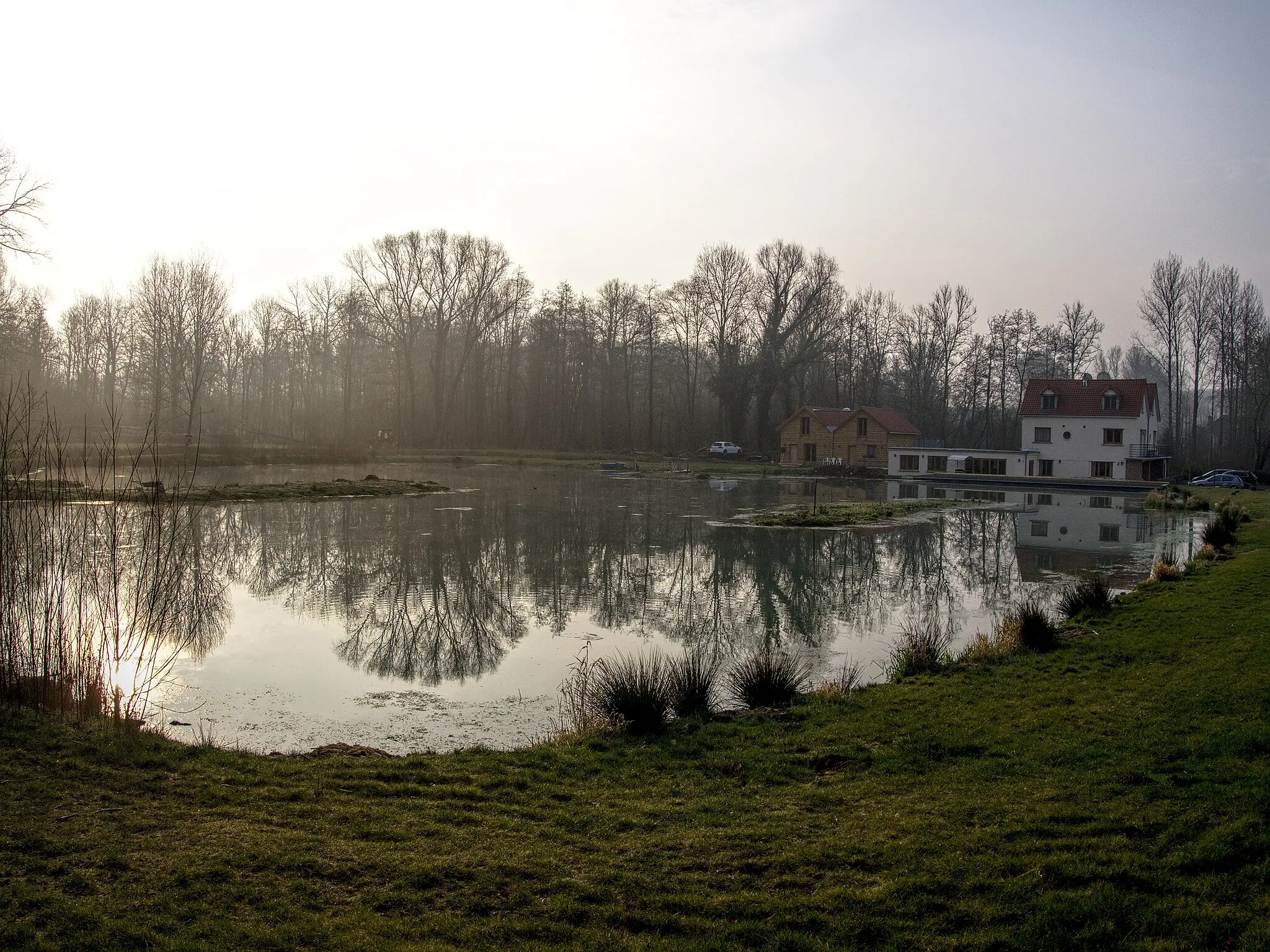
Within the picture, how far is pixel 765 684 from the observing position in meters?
9.13

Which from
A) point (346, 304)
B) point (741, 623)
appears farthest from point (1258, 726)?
point (346, 304)

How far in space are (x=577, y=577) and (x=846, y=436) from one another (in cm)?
5227

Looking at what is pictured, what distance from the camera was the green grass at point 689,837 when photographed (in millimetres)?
4141

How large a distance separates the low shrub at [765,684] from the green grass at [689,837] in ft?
3.44

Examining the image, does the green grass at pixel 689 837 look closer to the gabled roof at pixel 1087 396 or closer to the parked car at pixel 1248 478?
the parked car at pixel 1248 478

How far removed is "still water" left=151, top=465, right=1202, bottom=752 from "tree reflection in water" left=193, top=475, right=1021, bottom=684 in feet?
0.25

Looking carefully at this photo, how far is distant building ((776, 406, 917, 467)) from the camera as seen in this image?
65500 millimetres

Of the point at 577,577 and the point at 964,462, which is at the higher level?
the point at 964,462

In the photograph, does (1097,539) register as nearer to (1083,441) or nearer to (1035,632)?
(1035,632)

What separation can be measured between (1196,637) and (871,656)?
3.85m

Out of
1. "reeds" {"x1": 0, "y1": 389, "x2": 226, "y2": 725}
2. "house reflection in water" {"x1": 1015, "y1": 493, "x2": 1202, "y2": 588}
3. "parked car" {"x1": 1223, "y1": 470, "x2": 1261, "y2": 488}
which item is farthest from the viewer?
"parked car" {"x1": 1223, "y1": 470, "x2": 1261, "y2": 488}

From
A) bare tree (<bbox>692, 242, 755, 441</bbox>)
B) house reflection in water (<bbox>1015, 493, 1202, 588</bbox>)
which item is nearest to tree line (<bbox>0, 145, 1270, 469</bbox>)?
bare tree (<bbox>692, 242, 755, 441</bbox>)

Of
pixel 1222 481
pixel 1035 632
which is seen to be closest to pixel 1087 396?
pixel 1222 481

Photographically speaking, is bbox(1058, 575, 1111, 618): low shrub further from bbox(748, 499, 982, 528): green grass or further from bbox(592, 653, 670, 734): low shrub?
bbox(748, 499, 982, 528): green grass
